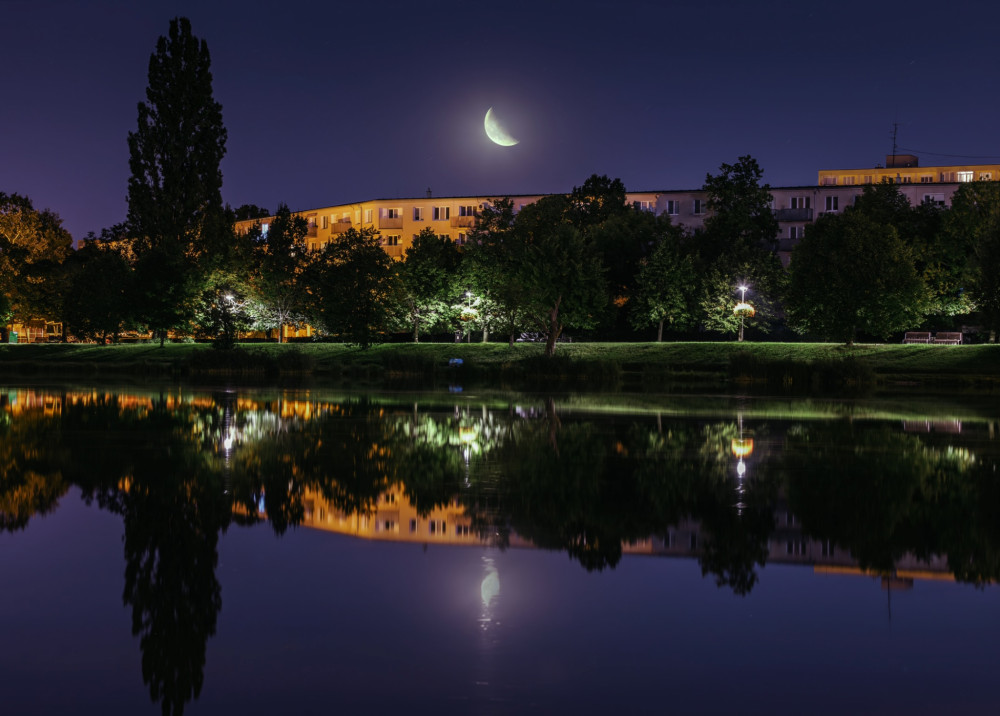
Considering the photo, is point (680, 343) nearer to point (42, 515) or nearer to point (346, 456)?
point (346, 456)

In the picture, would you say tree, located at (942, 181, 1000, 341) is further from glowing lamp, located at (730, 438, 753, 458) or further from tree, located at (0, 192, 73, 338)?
tree, located at (0, 192, 73, 338)

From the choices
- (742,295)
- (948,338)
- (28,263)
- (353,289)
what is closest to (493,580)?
(353,289)

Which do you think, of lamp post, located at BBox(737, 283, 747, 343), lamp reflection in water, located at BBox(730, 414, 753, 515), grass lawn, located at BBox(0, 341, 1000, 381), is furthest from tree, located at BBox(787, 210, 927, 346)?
lamp reflection in water, located at BBox(730, 414, 753, 515)

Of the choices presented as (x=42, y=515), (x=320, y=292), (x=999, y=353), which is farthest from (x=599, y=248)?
(x=42, y=515)

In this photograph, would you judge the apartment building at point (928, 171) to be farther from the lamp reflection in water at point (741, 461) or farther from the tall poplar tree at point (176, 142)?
the lamp reflection in water at point (741, 461)

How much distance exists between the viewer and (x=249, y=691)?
19.2 ft

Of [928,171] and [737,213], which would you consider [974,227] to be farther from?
[928,171]

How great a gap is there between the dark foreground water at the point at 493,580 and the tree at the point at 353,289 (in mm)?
53894

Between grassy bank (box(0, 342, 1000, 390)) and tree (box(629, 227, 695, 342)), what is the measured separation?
23.4 feet

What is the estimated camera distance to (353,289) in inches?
2810

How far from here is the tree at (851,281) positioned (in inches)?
2534

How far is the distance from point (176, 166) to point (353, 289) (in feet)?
50.5

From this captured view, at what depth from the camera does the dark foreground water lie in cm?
592

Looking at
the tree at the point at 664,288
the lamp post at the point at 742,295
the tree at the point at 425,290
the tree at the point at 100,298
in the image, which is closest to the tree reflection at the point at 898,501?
the lamp post at the point at 742,295
